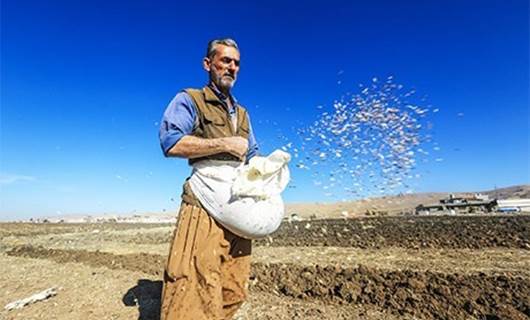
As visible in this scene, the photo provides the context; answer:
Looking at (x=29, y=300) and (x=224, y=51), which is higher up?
(x=224, y=51)

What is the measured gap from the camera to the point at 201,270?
7.58ft

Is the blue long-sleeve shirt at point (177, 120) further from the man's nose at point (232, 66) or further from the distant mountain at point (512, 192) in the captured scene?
the distant mountain at point (512, 192)

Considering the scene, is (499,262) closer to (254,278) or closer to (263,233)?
(254,278)

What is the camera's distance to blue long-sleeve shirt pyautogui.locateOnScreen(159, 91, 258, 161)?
7.43 ft

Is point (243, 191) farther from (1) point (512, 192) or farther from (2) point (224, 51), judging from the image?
(1) point (512, 192)

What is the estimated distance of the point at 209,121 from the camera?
248 centimetres

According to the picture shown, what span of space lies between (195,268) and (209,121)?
85cm

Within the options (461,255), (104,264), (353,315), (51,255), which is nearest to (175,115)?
(353,315)

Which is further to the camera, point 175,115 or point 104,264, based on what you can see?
point 104,264

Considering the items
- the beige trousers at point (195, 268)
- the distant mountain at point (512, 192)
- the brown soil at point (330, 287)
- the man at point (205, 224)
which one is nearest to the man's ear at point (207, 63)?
the man at point (205, 224)

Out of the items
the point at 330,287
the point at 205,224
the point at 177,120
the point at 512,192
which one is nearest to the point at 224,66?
the point at 177,120

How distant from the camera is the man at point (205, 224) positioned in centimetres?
228

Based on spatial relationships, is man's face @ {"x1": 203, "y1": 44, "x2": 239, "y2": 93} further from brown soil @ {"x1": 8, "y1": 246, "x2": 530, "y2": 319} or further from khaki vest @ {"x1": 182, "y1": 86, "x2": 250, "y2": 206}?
brown soil @ {"x1": 8, "y1": 246, "x2": 530, "y2": 319}

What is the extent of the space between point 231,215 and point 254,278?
4122 millimetres
